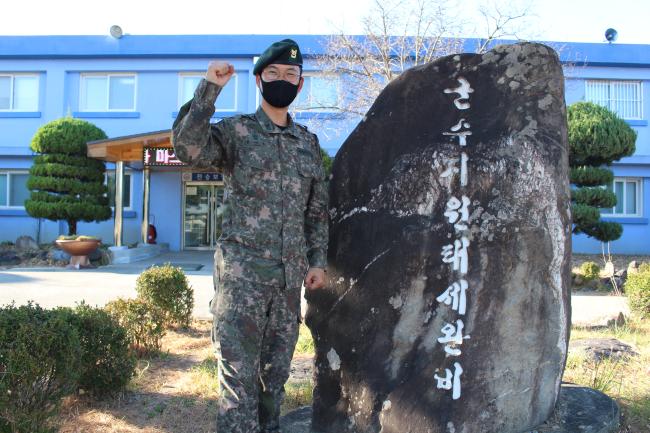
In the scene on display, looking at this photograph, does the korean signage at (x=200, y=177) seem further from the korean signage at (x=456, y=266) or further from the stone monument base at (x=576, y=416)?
the korean signage at (x=456, y=266)

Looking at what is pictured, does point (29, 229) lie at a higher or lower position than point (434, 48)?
lower

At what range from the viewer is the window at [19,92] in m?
16.9

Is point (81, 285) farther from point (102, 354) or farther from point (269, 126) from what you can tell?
point (269, 126)

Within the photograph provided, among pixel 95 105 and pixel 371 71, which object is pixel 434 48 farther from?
pixel 95 105

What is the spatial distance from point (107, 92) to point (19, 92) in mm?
2825

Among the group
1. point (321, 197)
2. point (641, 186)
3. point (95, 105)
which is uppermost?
point (95, 105)

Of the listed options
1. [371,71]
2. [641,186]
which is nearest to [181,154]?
[371,71]

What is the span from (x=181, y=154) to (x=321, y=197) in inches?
29.4

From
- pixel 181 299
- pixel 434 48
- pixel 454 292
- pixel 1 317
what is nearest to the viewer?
pixel 454 292

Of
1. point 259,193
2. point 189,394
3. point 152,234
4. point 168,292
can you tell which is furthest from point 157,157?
point 259,193

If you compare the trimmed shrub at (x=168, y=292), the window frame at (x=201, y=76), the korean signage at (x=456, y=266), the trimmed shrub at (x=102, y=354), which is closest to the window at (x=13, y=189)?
the window frame at (x=201, y=76)

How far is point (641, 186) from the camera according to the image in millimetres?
16469

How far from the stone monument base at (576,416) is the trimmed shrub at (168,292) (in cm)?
288

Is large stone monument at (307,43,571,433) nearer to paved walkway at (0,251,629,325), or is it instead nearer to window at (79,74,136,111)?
paved walkway at (0,251,629,325)
